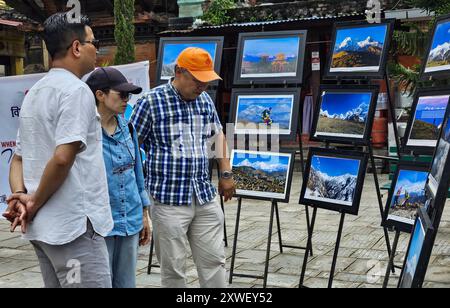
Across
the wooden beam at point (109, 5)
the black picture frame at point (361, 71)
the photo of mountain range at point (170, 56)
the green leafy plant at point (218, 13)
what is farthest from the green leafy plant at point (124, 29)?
the black picture frame at point (361, 71)

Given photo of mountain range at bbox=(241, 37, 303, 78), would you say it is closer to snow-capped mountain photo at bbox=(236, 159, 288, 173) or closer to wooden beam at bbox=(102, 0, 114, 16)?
snow-capped mountain photo at bbox=(236, 159, 288, 173)

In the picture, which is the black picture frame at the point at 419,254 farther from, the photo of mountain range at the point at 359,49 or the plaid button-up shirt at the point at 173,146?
the photo of mountain range at the point at 359,49

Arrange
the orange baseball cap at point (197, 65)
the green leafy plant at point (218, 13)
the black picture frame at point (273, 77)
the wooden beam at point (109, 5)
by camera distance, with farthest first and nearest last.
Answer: the wooden beam at point (109, 5) < the green leafy plant at point (218, 13) < the black picture frame at point (273, 77) < the orange baseball cap at point (197, 65)

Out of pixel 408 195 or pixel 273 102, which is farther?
pixel 273 102

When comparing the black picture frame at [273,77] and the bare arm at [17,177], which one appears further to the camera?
the black picture frame at [273,77]

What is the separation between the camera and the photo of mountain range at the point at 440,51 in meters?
4.02

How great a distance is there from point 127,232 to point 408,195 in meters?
1.99

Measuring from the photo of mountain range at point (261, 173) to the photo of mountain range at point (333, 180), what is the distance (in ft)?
0.85

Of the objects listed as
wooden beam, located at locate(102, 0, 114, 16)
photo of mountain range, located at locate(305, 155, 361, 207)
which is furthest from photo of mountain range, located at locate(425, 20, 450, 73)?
wooden beam, located at locate(102, 0, 114, 16)

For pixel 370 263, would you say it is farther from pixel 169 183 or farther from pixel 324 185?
pixel 169 183

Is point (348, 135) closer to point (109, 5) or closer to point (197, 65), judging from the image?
point (197, 65)

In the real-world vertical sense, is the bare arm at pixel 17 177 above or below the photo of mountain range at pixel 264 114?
above
